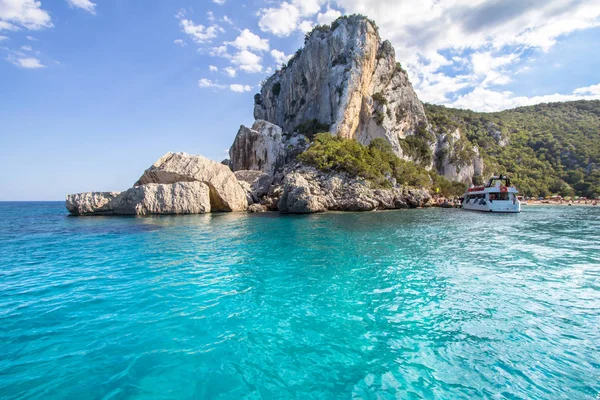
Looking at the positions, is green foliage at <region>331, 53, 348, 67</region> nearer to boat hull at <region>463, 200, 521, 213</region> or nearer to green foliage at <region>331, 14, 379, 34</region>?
green foliage at <region>331, 14, 379, 34</region>

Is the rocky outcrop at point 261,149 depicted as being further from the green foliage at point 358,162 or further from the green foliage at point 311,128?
the green foliage at point 358,162

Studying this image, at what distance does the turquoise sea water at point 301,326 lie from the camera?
3854 mm

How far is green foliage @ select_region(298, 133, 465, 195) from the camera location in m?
36.1

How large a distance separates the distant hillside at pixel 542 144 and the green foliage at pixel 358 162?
3711 cm

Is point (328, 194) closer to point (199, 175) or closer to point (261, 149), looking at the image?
point (199, 175)

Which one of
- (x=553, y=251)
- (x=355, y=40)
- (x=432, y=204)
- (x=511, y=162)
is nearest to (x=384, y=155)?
(x=432, y=204)

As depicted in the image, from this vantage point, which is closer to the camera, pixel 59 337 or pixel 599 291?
pixel 59 337

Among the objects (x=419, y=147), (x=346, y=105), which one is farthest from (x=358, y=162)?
(x=419, y=147)

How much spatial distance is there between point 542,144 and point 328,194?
3405 inches

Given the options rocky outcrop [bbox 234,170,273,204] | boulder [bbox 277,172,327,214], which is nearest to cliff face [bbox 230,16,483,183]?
rocky outcrop [bbox 234,170,273,204]

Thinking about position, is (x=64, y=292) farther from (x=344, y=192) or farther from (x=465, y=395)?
(x=344, y=192)

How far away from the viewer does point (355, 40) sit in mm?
55938

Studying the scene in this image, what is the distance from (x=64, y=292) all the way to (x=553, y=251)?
1832cm

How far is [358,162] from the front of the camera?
120ft
